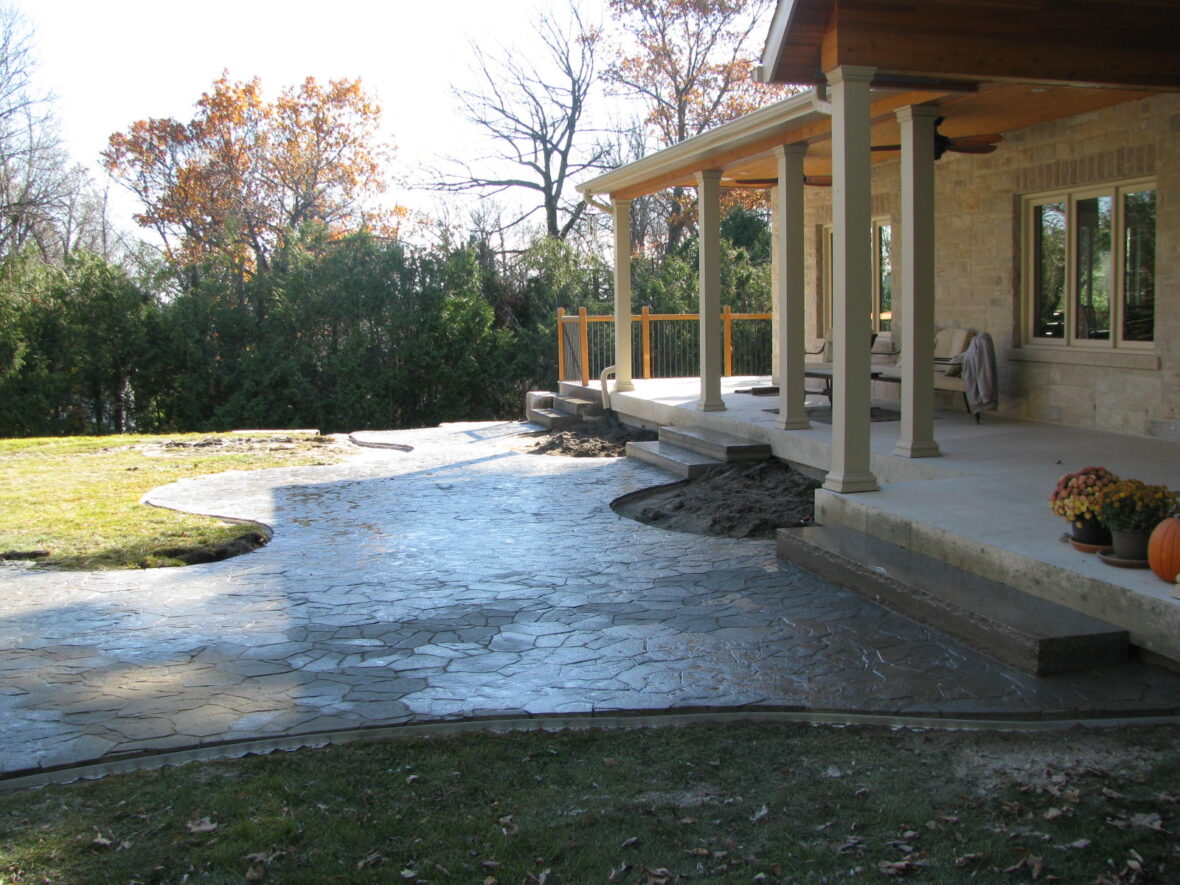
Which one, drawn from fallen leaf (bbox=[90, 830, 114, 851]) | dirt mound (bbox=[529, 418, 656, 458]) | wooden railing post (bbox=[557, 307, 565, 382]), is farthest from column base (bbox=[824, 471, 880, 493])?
wooden railing post (bbox=[557, 307, 565, 382])

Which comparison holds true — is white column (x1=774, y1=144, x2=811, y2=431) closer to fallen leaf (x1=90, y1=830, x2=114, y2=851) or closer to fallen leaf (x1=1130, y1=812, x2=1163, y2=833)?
fallen leaf (x1=1130, y1=812, x2=1163, y2=833)

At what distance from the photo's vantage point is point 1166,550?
4672 mm

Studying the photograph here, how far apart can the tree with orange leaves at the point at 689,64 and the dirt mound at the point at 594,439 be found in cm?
1279

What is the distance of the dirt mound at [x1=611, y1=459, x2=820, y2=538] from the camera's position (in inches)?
323

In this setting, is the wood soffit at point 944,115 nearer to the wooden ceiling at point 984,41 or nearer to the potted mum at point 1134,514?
the wooden ceiling at point 984,41

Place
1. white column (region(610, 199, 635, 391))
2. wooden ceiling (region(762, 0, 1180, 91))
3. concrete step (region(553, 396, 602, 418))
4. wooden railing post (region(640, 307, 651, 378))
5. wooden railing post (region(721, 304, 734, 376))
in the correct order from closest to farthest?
wooden ceiling (region(762, 0, 1180, 91))
white column (region(610, 199, 635, 391))
concrete step (region(553, 396, 602, 418))
wooden railing post (region(640, 307, 651, 378))
wooden railing post (region(721, 304, 734, 376))

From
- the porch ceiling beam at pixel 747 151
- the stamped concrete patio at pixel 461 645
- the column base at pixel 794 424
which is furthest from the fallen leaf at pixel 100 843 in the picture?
the column base at pixel 794 424

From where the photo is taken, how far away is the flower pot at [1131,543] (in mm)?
4980

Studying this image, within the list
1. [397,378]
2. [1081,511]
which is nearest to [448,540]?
[1081,511]

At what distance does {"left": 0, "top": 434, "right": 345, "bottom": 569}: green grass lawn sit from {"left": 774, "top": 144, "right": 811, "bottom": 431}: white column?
5.15m

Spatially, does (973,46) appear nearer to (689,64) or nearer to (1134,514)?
(1134,514)

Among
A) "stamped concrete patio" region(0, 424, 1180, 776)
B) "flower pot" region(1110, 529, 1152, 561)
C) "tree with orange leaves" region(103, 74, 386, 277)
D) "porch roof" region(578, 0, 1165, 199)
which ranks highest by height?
"tree with orange leaves" region(103, 74, 386, 277)

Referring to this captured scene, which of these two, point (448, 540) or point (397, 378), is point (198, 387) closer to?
point (397, 378)

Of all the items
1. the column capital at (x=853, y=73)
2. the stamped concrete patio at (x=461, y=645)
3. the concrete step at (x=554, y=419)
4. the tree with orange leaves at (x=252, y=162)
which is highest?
the tree with orange leaves at (x=252, y=162)
